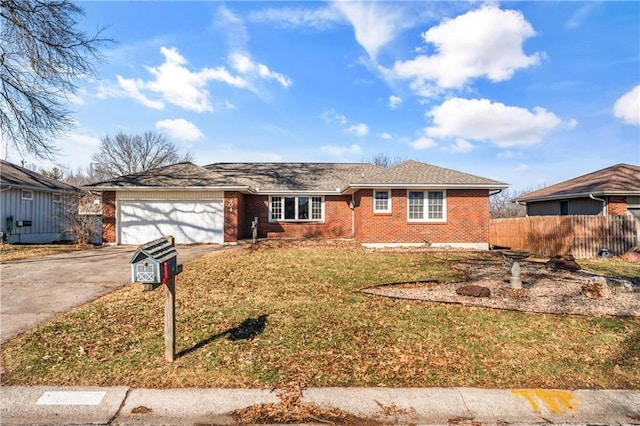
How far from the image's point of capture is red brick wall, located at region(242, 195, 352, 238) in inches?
745

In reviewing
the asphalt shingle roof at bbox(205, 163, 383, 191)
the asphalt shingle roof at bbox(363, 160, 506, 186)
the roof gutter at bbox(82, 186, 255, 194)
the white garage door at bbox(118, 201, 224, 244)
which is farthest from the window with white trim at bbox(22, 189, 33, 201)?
the asphalt shingle roof at bbox(363, 160, 506, 186)

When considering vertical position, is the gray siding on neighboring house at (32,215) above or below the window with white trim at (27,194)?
below

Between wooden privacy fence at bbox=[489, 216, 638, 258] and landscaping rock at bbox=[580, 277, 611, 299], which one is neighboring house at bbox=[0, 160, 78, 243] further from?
wooden privacy fence at bbox=[489, 216, 638, 258]

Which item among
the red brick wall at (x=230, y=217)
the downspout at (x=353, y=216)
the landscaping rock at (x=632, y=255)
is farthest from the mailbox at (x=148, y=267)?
the landscaping rock at (x=632, y=255)

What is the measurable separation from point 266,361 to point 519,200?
23744 millimetres

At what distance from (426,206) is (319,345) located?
40.1 ft

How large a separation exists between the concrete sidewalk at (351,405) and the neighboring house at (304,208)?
11779 millimetres

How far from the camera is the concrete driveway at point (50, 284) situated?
559 cm

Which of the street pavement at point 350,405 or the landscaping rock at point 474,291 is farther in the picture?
the landscaping rock at point 474,291

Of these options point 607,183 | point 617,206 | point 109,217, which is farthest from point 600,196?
point 109,217

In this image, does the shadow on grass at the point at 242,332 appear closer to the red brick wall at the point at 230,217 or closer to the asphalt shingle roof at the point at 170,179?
the red brick wall at the point at 230,217

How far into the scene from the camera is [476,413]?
320 centimetres

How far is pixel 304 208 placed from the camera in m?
19.1

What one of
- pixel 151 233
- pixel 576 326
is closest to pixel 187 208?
pixel 151 233
